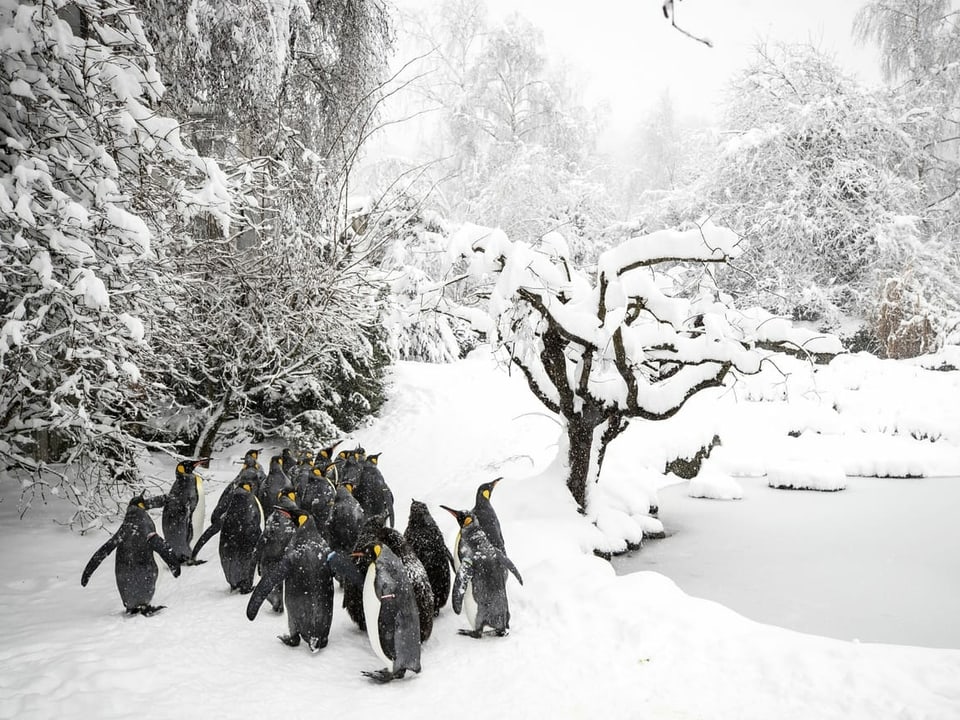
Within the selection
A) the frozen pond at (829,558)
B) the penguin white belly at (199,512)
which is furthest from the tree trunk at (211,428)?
the frozen pond at (829,558)

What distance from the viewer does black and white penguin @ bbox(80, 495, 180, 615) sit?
4168 mm

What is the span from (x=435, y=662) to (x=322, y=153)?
591 centimetres

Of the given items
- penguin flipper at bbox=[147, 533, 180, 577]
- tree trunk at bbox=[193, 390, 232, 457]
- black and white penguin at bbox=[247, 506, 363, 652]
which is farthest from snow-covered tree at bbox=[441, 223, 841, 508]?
tree trunk at bbox=[193, 390, 232, 457]

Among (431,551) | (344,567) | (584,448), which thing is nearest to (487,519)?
(431,551)

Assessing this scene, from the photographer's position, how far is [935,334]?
14617 millimetres

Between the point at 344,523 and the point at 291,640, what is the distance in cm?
126

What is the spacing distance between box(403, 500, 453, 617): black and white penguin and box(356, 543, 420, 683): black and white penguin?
0.82m

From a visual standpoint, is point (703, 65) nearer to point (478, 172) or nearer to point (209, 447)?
point (478, 172)

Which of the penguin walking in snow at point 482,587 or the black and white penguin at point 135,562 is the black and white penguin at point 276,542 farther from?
the penguin walking in snow at point 482,587

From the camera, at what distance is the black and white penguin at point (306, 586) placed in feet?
12.5

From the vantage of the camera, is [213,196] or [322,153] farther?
[322,153]

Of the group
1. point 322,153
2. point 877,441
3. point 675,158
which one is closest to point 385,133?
point 322,153

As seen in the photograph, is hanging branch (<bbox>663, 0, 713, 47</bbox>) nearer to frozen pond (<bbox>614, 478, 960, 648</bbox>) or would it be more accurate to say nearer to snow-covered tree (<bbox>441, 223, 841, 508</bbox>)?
snow-covered tree (<bbox>441, 223, 841, 508</bbox>)

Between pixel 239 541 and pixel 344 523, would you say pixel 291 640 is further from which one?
pixel 344 523
